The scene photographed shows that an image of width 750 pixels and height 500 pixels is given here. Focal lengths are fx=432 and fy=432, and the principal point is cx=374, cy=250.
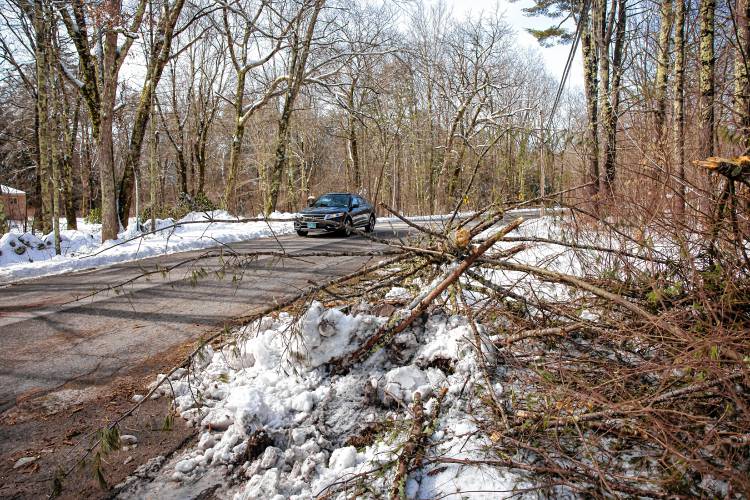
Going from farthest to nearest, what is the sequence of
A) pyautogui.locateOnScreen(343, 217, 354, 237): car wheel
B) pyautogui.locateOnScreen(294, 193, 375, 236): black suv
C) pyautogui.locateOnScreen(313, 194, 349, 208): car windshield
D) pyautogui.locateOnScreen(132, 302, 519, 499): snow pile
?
pyautogui.locateOnScreen(313, 194, 349, 208): car windshield
pyautogui.locateOnScreen(294, 193, 375, 236): black suv
pyautogui.locateOnScreen(343, 217, 354, 237): car wheel
pyautogui.locateOnScreen(132, 302, 519, 499): snow pile

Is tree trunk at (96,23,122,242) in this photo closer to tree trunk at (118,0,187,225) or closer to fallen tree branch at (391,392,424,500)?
tree trunk at (118,0,187,225)

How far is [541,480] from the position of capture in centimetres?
207

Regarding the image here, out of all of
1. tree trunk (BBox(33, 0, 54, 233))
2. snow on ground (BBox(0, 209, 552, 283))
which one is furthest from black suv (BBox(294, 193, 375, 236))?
tree trunk (BBox(33, 0, 54, 233))

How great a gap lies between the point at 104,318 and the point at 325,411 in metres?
3.91

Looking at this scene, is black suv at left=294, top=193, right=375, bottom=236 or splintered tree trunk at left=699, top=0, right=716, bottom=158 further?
black suv at left=294, top=193, right=375, bottom=236

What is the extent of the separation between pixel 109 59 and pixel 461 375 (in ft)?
43.3

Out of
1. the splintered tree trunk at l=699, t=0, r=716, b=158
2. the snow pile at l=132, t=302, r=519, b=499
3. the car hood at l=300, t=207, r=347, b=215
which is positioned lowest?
the snow pile at l=132, t=302, r=519, b=499

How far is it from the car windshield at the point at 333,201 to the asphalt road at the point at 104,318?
611cm

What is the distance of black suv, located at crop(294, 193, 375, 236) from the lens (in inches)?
529

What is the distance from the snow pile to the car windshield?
1092cm

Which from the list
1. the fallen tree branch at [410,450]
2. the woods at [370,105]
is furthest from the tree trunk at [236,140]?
the fallen tree branch at [410,450]

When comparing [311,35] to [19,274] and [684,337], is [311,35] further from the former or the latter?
[684,337]

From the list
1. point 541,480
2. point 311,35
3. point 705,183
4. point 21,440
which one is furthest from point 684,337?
point 311,35

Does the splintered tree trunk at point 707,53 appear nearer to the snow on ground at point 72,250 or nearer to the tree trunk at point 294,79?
the snow on ground at point 72,250
